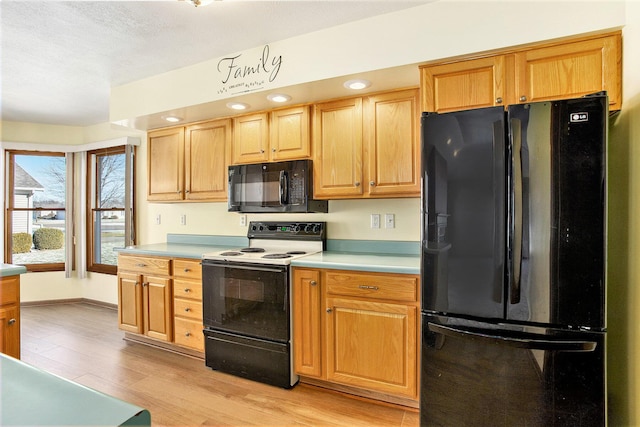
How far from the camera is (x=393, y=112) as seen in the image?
2326mm

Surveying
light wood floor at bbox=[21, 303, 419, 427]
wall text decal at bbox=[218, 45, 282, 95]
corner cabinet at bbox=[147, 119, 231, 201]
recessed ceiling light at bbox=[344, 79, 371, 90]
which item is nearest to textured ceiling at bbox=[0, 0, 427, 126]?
wall text decal at bbox=[218, 45, 282, 95]

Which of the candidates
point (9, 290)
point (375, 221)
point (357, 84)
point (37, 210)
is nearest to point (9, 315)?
point (9, 290)

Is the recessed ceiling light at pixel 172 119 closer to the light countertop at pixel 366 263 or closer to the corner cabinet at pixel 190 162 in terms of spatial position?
the corner cabinet at pixel 190 162

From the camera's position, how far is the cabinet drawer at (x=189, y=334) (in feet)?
9.02

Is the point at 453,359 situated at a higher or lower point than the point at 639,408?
higher

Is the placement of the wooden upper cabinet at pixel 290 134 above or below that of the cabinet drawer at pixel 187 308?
above

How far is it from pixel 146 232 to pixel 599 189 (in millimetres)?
4256

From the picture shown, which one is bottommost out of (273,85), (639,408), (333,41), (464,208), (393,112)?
(639,408)

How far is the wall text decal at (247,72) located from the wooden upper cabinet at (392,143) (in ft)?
2.34

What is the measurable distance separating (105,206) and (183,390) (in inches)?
123

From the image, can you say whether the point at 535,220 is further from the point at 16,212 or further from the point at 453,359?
the point at 16,212

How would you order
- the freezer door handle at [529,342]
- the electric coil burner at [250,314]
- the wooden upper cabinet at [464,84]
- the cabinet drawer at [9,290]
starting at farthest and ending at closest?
the electric coil burner at [250,314] → the cabinet drawer at [9,290] → the wooden upper cabinet at [464,84] → the freezer door handle at [529,342]

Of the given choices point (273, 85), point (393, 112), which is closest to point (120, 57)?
point (273, 85)

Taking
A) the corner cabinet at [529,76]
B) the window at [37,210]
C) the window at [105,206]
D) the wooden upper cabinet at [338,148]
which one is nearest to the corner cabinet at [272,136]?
the wooden upper cabinet at [338,148]
